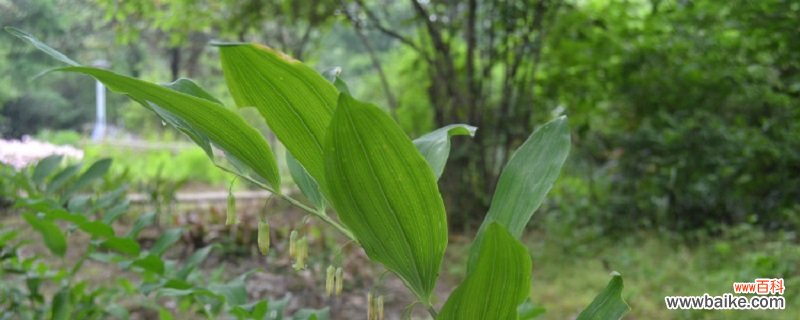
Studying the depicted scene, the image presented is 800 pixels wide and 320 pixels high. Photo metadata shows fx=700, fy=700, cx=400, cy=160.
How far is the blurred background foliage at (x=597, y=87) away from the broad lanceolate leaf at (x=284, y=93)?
215cm

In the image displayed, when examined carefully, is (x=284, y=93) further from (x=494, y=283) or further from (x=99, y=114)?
(x=99, y=114)

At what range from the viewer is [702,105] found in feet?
10.2

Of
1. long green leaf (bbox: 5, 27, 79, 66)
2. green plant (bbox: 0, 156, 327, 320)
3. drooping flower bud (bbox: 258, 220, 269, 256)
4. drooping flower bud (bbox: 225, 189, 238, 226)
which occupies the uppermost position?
long green leaf (bbox: 5, 27, 79, 66)

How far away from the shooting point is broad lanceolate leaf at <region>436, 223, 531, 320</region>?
1.36 feet

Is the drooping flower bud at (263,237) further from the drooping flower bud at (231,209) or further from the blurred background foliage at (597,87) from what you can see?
the blurred background foliage at (597,87)

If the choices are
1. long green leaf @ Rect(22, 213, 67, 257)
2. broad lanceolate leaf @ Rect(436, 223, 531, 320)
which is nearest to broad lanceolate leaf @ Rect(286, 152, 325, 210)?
broad lanceolate leaf @ Rect(436, 223, 531, 320)

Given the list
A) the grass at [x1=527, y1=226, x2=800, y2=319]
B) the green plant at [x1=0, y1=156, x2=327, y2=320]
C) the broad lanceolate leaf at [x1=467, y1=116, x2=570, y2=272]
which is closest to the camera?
the broad lanceolate leaf at [x1=467, y1=116, x2=570, y2=272]

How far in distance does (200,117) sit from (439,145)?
0.20 meters

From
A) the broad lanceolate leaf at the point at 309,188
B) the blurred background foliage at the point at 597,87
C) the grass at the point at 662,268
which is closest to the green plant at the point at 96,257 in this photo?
the broad lanceolate leaf at the point at 309,188

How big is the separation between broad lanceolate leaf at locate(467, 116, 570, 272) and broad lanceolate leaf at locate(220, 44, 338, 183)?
14 cm

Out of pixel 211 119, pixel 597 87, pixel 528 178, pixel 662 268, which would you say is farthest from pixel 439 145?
pixel 597 87

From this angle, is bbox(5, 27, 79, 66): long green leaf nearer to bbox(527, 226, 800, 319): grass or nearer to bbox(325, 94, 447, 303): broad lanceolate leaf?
bbox(325, 94, 447, 303): broad lanceolate leaf

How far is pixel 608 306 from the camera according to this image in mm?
533

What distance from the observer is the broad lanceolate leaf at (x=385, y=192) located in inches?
15.4
